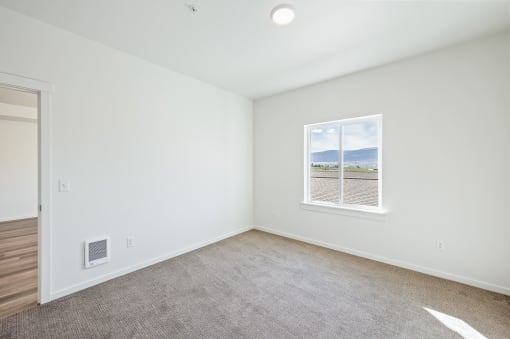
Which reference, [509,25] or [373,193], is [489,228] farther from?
[509,25]

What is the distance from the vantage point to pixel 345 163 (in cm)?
340

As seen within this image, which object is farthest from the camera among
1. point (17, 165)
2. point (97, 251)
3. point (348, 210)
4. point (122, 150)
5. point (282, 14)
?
point (17, 165)

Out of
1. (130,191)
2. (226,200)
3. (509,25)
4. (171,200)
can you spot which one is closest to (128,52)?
(130,191)

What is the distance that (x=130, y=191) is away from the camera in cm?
269

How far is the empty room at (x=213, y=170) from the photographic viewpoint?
1874mm

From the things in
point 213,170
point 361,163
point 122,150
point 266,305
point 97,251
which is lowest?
point 266,305

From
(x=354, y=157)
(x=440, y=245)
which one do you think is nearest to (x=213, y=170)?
(x=354, y=157)

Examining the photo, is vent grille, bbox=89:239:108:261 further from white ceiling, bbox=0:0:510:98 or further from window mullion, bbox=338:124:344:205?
window mullion, bbox=338:124:344:205

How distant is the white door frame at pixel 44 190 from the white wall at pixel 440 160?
352 cm

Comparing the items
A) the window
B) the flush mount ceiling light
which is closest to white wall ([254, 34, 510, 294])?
the window

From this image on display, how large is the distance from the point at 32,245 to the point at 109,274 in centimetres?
211

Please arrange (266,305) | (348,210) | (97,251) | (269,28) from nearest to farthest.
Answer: (266,305)
(269,28)
(97,251)
(348,210)

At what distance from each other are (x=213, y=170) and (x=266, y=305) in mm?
2305

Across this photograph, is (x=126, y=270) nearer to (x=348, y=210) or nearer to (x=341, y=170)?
(x=348, y=210)
